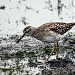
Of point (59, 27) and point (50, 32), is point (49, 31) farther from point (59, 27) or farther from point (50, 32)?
point (59, 27)

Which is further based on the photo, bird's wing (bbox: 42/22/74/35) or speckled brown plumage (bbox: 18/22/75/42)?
bird's wing (bbox: 42/22/74/35)

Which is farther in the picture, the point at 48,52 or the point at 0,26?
the point at 0,26

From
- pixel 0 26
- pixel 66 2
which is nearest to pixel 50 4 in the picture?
pixel 66 2

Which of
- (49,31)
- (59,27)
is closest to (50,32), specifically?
(49,31)

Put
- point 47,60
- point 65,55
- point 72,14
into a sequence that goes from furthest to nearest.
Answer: point 72,14, point 65,55, point 47,60

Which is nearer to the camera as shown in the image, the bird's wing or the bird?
the bird

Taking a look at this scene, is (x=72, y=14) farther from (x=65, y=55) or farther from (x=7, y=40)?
(x=65, y=55)

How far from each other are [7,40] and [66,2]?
352 inches

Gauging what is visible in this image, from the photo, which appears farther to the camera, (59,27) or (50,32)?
(59,27)

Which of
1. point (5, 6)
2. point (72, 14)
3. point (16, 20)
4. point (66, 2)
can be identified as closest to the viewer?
point (16, 20)

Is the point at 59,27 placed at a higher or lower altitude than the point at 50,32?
higher

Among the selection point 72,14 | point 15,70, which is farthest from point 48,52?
point 72,14

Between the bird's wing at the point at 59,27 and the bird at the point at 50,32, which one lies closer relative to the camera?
the bird at the point at 50,32

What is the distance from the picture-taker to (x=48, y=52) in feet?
40.7
